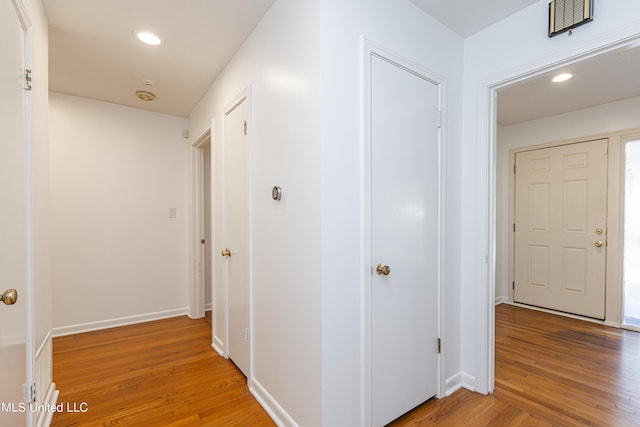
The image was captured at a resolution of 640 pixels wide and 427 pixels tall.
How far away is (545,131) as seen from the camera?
12.7 ft

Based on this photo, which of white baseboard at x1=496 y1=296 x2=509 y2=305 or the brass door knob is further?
white baseboard at x1=496 y1=296 x2=509 y2=305

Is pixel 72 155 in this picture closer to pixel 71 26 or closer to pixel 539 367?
pixel 71 26

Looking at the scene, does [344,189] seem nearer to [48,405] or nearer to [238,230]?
[238,230]

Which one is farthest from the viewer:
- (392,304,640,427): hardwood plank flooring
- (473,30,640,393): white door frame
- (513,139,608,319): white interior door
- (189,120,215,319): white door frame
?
(189,120,215,319): white door frame

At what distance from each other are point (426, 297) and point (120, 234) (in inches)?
133

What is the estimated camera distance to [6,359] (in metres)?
1.16

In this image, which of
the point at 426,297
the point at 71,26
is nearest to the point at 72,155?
the point at 71,26

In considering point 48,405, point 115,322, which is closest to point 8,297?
point 48,405

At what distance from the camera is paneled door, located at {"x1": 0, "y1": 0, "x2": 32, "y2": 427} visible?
1.16 metres

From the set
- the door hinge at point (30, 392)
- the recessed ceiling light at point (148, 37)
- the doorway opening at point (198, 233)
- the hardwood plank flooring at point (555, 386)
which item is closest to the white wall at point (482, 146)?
the hardwood plank flooring at point (555, 386)

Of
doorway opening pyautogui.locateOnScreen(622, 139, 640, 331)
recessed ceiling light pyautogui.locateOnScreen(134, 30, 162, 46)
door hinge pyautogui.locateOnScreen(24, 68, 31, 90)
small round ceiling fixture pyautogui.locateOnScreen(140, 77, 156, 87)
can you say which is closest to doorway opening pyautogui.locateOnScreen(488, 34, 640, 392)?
doorway opening pyautogui.locateOnScreen(622, 139, 640, 331)

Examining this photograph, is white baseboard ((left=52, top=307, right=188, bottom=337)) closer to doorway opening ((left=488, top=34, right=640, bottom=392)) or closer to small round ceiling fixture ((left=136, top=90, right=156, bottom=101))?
small round ceiling fixture ((left=136, top=90, right=156, bottom=101))

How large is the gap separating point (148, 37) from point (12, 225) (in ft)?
5.17

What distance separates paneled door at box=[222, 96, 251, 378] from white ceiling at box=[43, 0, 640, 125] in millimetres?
502
